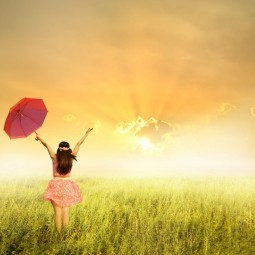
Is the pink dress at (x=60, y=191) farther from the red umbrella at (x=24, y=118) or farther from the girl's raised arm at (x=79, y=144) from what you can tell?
the red umbrella at (x=24, y=118)

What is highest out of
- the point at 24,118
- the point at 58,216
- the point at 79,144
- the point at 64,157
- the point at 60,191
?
the point at 24,118

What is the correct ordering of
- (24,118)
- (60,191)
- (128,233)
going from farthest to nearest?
(128,233)
(24,118)
(60,191)

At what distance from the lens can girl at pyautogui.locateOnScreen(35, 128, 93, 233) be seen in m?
8.12

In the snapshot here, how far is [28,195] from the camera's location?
15.1m

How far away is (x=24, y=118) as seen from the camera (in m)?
8.49

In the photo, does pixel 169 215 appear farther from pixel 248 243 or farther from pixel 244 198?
pixel 244 198

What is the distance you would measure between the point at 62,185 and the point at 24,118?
173cm

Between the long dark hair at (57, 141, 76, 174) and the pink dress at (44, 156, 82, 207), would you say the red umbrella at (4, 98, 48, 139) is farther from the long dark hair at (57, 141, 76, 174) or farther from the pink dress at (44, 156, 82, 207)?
the pink dress at (44, 156, 82, 207)

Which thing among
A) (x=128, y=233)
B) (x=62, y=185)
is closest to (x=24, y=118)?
(x=62, y=185)

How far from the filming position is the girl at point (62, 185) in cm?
812

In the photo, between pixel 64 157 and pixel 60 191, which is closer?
pixel 64 157

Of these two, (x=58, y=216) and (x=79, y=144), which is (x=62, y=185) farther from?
(x=79, y=144)

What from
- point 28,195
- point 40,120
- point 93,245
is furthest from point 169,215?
point 28,195

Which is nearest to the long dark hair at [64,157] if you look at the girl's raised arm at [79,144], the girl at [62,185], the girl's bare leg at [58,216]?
the girl at [62,185]
